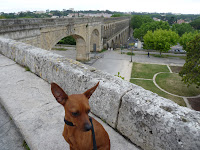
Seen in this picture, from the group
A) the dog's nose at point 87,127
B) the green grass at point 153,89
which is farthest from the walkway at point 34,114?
the green grass at point 153,89

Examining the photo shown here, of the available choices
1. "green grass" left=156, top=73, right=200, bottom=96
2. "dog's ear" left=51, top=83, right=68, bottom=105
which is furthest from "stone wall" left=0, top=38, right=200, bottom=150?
"green grass" left=156, top=73, right=200, bottom=96

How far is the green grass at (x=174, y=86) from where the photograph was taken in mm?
18406

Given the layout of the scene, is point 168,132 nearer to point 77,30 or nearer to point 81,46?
point 77,30

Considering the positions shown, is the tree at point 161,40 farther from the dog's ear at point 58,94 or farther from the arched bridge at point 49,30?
the dog's ear at point 58,94

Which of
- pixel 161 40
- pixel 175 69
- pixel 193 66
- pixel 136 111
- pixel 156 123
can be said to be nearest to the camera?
pixel 156 123

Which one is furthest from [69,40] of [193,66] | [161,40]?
[193,66]

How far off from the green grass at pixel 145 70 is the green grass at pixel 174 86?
160 centimetres

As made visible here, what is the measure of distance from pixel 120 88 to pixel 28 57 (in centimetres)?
346

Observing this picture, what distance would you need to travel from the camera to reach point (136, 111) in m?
2.29

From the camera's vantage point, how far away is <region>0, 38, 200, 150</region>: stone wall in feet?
6.24

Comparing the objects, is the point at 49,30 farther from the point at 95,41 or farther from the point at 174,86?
the point at 95,41

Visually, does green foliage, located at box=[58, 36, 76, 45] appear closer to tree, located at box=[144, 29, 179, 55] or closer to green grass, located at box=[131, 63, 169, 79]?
tree, located at box=[144, 29, 179, 55]

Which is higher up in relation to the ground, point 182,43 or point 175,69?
point 182,43

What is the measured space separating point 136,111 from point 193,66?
18711 millimetres
